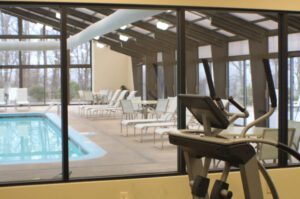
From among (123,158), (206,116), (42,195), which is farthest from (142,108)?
(206,116)

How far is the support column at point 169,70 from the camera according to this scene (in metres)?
13.5

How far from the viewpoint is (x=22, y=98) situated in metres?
14.8

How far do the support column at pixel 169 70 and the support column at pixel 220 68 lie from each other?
2.86 metres

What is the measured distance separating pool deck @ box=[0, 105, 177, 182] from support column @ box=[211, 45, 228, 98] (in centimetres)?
241

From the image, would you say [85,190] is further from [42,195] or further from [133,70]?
[133,70]

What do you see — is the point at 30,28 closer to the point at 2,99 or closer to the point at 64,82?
the point at 2,99

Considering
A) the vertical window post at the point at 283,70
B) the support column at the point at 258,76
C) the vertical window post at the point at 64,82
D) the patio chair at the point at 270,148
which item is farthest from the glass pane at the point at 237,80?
the vertical window post at the point at 64,82

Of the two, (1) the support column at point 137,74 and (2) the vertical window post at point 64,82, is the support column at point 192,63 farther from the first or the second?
(2) the vertical window post at point 64,82

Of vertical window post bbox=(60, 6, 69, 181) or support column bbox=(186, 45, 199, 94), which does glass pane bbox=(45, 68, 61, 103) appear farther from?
vertical window post bbox=(60, 6, 69, 181)

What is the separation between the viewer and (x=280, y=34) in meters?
4.33

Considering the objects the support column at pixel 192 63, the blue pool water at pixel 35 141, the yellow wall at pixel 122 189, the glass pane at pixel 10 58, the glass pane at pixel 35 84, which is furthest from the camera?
the glass pane at pixel 35 84

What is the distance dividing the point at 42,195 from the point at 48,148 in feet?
15.0

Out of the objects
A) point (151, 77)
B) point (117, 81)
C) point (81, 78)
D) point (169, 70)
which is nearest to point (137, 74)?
point (117, 81)

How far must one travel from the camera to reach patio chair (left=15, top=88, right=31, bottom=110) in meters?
14.6
